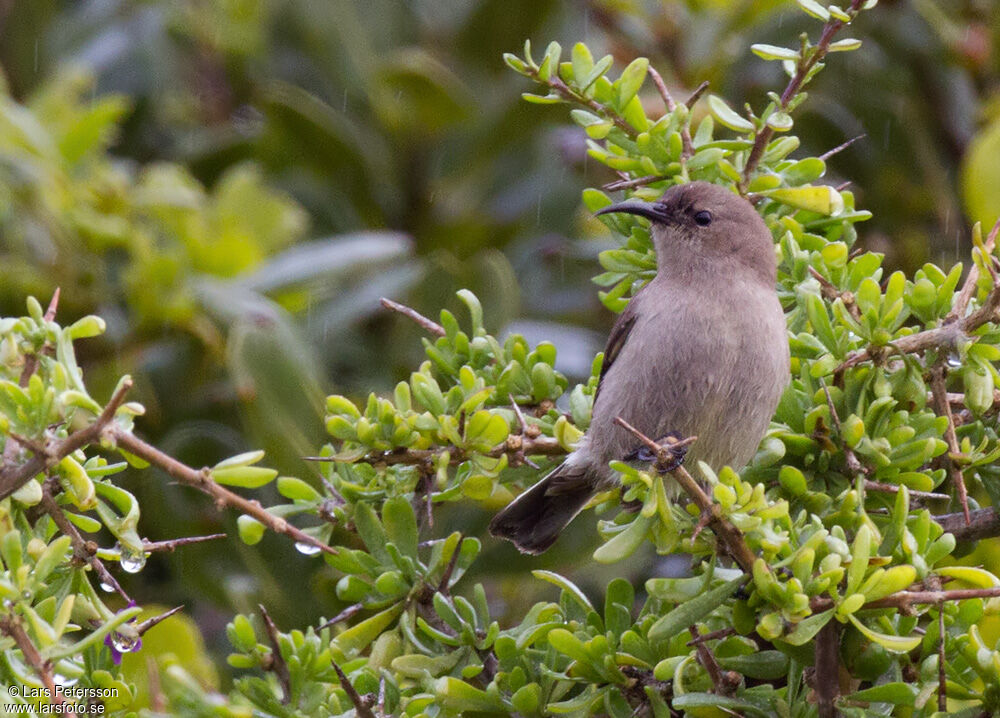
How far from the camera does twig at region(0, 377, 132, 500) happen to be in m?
1.88

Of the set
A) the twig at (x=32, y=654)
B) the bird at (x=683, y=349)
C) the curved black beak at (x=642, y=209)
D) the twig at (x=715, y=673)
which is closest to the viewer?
the twig at (x=32, y=654)

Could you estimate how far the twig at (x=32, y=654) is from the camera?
6.06ft

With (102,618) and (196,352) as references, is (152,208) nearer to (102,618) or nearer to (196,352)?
(196,352)

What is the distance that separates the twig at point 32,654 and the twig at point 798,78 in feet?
5.65

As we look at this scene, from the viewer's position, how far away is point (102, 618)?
7.16 ft

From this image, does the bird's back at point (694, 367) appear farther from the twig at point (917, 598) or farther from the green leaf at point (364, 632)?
the twig at point (917, 598)

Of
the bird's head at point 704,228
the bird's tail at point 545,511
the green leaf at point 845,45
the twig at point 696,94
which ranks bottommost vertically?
the bird's tail at point 545,511

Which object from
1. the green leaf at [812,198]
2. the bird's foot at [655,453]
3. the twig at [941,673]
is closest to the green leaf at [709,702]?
the twig at [941,673]

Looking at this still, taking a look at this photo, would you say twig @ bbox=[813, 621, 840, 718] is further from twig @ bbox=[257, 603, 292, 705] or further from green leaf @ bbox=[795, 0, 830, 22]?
green leaf @ bbox=[795, 0, 830, 22]

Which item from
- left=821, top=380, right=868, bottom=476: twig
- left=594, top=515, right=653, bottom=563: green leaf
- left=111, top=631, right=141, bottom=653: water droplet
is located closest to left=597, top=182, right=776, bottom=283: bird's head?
left=821, top=380, right=868, bottom=476: twig

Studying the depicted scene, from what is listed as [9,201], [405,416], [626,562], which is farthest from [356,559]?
[9,201]

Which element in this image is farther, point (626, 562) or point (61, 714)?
point (626, 562)

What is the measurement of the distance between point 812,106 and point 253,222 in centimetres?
238

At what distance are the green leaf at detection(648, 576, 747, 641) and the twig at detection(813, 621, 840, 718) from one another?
7.3 inches
